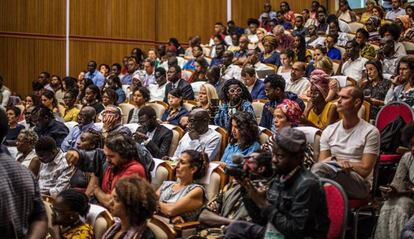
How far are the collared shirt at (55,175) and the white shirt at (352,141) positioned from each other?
186 centimetres

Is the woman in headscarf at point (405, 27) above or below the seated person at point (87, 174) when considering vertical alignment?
above

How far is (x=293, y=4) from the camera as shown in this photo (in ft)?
44.7

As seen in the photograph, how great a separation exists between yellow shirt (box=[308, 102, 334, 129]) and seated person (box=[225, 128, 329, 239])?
235 cm

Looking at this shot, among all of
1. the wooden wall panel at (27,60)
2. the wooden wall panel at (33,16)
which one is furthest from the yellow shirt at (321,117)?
the wooden wall panel at (33,16)

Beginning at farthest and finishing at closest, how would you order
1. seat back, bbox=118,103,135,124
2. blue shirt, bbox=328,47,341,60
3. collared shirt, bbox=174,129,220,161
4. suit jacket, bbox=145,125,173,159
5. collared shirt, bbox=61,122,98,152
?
blue shirt, bbox=328,47,341,60, seat back, bbox=118,103,135,124, collared shirt, bbox=61,122,98,152, suit jacket, bbox=145,125,173,159, collared shirt, bbox=174,129,220,161

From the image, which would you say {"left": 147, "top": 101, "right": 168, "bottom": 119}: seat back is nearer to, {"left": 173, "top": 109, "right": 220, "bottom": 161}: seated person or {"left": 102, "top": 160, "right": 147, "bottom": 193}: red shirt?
{"left": 173, "top": 109, "right": 220, "bottom": 161}: seated person

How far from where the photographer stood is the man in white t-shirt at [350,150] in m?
3.94

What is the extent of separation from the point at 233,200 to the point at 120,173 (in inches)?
31.7

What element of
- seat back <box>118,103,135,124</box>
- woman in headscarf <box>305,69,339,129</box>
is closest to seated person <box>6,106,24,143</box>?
seat back <box>118,103,135,124</box>

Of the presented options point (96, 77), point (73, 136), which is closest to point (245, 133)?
point (73, 136)

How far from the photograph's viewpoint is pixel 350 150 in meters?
4.21

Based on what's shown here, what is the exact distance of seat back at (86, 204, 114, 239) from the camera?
3734mm

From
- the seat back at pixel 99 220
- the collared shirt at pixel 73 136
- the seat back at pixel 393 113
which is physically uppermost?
the seat back at pixel 393 113

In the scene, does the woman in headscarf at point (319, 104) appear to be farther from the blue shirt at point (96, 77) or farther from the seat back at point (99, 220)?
the blue shirt at point (96, 77)
